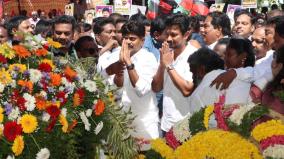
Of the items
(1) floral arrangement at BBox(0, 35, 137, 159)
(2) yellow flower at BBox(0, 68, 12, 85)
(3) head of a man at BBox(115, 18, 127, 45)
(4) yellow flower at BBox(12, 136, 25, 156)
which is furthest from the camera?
(3) head of a man at BBox(115, 18, 127, 45)

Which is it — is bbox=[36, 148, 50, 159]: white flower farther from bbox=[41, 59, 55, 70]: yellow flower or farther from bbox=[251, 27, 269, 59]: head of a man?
bbox=[251, 27, 269, 59]: head of a man

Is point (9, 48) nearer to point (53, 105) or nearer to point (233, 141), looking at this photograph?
point (53, 105)

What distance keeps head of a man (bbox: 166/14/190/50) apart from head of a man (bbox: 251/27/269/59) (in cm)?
94

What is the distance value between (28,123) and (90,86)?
23.8 inches

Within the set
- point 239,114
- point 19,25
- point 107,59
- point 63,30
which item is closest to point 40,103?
point 239,114

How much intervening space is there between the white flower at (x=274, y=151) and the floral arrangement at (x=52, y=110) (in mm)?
1593

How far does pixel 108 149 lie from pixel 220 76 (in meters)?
1.00

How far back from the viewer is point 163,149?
2.88m

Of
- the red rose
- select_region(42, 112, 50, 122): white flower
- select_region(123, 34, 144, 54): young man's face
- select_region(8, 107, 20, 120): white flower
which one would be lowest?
the red rose

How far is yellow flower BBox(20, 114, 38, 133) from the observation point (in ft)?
12.1

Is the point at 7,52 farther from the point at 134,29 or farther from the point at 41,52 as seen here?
the point at 134,29

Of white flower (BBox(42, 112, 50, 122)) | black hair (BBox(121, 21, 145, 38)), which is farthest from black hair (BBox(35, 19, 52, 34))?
white flower (BBox(42, 112, 50, 122))

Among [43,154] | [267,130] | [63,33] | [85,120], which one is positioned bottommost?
[43,154]

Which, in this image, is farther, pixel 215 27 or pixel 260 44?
pixel 215 27
